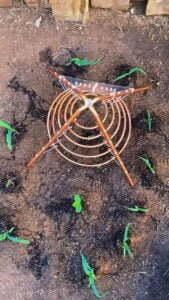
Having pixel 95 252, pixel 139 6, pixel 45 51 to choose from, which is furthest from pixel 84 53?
pixel 95 252

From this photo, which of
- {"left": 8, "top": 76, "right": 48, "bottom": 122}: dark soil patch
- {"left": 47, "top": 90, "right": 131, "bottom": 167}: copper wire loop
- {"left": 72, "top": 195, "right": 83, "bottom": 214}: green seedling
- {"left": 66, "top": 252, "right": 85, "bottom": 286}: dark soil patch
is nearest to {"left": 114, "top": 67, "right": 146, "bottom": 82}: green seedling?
{"left": 47, "top": 90, "right": 131, "bottom": 167}: copper wire loop

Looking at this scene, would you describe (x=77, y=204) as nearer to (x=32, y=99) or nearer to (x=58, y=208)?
(x=58, y=208)

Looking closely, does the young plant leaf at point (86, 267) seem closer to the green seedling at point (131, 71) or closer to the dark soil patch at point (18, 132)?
the dark soil patch at point (18, 132)

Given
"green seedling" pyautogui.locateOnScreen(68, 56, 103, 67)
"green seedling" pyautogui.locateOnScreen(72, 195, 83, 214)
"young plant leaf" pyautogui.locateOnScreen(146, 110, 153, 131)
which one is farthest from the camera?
"green seedling" pyautogui.locateOnScreen(68, 56, 103, 67)

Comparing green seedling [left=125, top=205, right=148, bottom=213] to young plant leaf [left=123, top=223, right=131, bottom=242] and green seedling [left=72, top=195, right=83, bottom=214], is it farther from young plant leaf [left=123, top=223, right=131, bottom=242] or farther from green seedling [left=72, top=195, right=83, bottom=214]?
green seedling [left=72, top=195, right=83, bottom=214]

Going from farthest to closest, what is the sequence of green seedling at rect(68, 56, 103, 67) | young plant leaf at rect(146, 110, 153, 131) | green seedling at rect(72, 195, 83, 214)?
green seedling at rect(68, 56, 103, 67) < young plant leaf at rect(146, 110, 153, 131) < green seedling at rect(72, 195, 83, 214)

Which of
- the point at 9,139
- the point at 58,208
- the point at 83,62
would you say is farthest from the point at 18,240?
the point at 83,62
